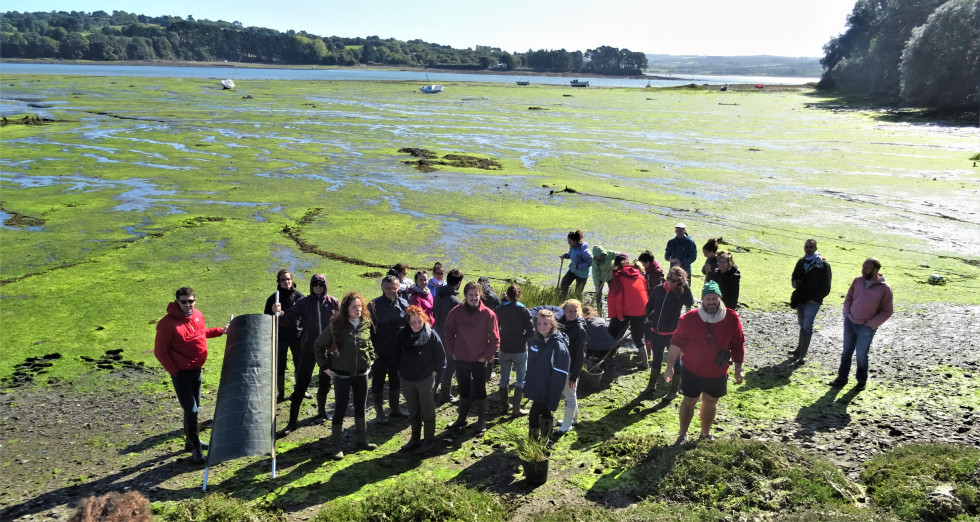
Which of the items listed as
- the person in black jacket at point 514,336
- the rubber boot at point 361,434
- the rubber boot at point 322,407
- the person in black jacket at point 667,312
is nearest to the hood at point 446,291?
the person in black jacket at point 514,336

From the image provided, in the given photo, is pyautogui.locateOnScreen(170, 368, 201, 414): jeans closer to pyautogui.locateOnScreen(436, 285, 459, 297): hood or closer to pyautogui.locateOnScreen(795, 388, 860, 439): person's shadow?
pyautogui.locateOnScreen(436, 285, 459, 297): hood

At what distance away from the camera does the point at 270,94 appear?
71.6m

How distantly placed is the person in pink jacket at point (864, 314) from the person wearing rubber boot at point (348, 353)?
5.51 m

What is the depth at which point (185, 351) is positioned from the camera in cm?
579

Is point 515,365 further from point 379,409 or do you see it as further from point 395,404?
point 379,409

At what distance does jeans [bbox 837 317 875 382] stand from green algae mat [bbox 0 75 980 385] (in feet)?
12.1

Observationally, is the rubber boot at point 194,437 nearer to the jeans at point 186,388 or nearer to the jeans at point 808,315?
the jeans at point 186,388

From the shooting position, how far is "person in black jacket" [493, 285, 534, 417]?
6.79 metres

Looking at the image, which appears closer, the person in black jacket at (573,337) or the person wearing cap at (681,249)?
the person in black jacket at (573,337)

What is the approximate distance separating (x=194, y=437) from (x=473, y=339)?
8.92ft

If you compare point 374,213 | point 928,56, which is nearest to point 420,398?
point 374,213

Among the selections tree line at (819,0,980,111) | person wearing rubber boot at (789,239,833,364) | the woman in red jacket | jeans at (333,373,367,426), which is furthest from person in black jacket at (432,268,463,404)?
tree line at (819,0,980,111)

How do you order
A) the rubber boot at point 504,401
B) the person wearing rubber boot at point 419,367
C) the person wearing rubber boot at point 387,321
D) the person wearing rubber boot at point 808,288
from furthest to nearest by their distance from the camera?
the person wearing rubber boot at point 808,288, the rubber boot at point 504,401, the person wearing rubber boot at point 387,321, the person wearing rubber boot at point 419,367

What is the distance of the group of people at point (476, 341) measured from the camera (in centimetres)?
580
